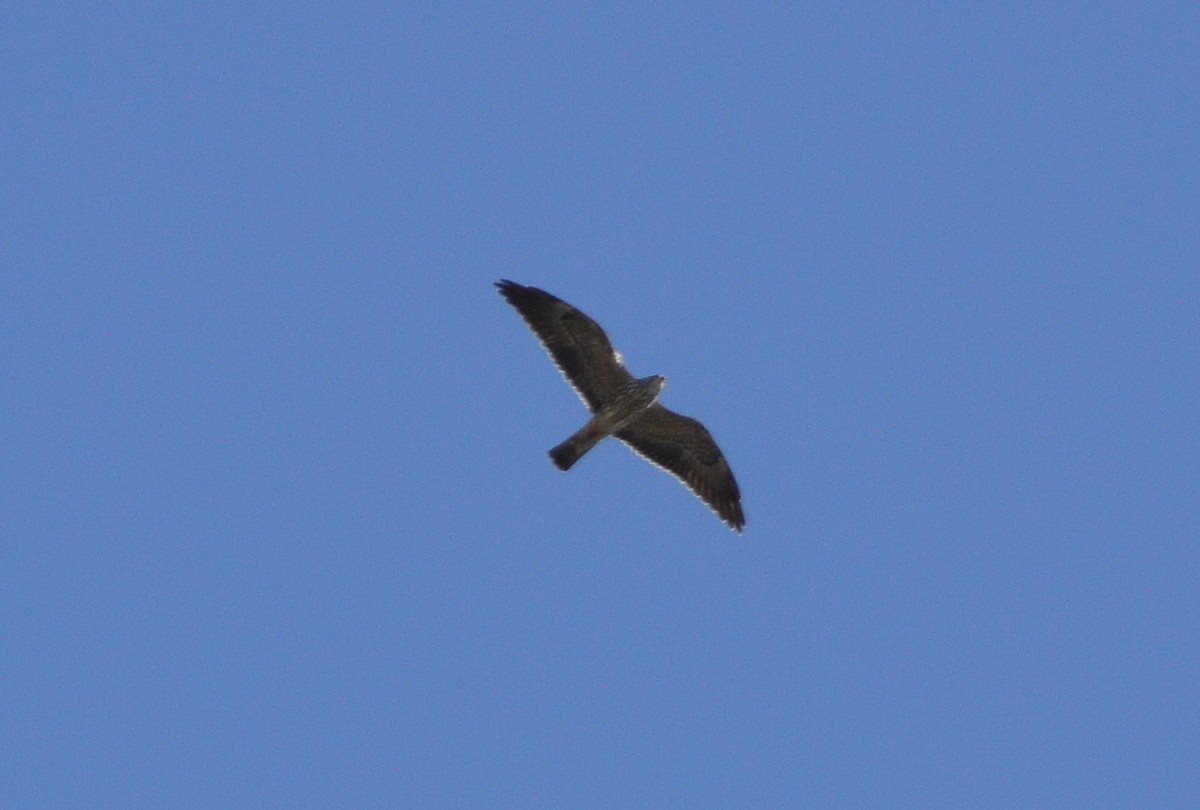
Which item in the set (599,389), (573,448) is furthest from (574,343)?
(573,448)

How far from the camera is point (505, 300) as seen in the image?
85.8 ft

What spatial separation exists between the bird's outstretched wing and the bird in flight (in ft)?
0.04

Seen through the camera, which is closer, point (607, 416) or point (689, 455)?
point (607, 416)

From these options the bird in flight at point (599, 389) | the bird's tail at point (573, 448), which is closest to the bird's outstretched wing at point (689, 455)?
the bird in flight at point (599, 389)

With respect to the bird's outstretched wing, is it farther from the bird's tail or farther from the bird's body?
the bird's tail

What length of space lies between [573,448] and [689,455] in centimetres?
199

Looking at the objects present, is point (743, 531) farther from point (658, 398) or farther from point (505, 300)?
point (505, 300)

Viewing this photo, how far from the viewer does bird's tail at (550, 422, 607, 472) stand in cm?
2638

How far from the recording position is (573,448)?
26422 millimetres

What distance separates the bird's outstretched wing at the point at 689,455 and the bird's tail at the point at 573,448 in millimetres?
802

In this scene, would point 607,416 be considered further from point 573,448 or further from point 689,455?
point 689,455

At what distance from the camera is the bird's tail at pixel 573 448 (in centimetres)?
2638

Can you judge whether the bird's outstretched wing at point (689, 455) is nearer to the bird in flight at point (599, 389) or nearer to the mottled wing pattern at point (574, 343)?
the bird in flight at point (599, 389)

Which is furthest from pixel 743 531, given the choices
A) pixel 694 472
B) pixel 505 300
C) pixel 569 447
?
pixel 505 300
